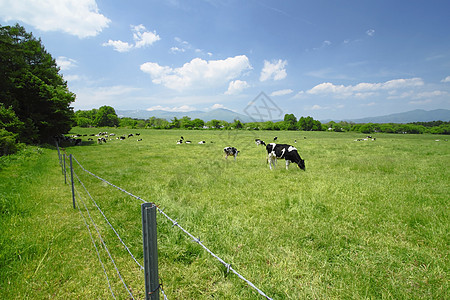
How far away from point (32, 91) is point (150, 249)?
1085 inches

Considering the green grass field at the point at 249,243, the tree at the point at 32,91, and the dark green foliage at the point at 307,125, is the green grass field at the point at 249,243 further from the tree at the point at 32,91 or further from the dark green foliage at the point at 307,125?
the dark green foliage at the point at 307,125

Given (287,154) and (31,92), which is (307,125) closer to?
(287,154)

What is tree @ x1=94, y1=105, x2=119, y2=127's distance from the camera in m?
94.3

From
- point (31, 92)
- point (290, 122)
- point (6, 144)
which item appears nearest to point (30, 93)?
point (31, 92)

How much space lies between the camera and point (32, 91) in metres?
20.1

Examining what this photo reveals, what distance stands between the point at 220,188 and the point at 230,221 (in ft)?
8.50

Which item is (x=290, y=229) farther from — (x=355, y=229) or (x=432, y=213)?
(x=432, y=213)

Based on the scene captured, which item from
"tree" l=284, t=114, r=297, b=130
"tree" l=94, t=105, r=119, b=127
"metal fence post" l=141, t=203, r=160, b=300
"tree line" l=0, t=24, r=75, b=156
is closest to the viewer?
"metal fence post" l=141, t=203, r=160, b=300

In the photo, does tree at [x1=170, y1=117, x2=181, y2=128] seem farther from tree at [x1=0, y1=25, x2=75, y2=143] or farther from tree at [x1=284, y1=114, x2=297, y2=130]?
tree at [x1=0, y1=25, x2=75, y2=143]

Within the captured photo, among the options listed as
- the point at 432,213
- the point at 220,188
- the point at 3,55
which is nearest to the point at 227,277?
the point at 220,188

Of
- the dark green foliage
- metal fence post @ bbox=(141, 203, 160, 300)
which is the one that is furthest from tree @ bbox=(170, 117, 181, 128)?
metal fence post @ bbox=(141, 203, 160, 300)

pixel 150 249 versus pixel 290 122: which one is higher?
pixel 290 122

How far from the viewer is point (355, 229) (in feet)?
13.5

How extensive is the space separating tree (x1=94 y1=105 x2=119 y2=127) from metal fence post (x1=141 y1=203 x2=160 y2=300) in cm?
11032
